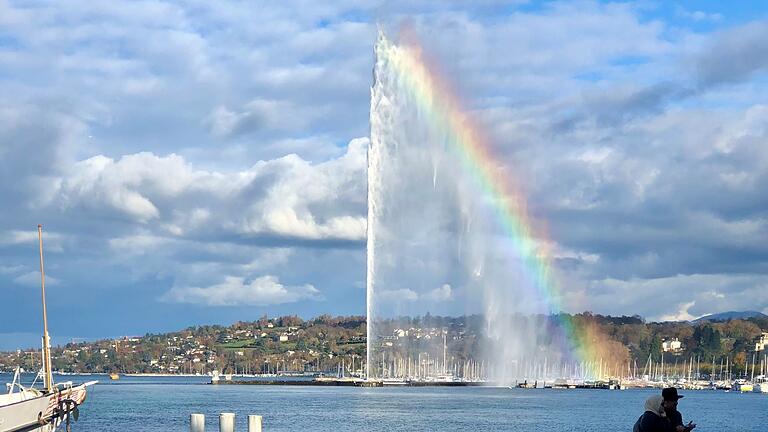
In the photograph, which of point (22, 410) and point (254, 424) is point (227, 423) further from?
point (22, 410)

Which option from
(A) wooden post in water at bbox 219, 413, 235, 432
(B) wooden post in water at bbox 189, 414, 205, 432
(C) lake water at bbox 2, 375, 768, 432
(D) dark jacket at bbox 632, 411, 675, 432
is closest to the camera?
(D) dark jacket at bbox 632, 411, 675, 432

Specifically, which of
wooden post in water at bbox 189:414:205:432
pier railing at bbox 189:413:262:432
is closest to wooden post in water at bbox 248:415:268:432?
pier railing at bbox 189:413:262:432

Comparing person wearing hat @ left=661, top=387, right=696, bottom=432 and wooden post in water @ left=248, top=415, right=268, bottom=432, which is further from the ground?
person wearing hat @ left=661, top=387, right=696, bottom=432

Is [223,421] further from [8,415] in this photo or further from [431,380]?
[431,380]

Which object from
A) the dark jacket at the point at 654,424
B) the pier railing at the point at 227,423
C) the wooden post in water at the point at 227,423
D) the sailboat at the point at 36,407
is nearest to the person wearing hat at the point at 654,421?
the dark jacket at the point at 654,424

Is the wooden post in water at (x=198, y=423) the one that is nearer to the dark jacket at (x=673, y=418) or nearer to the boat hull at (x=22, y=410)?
the dark jacket at (x=673, y=418)

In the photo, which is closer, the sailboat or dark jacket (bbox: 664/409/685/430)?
dark jacket (bbox: 664/409/685/430)

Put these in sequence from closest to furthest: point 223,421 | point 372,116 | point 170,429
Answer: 1. point 223,421
2. point 170,429
3. point 372,116

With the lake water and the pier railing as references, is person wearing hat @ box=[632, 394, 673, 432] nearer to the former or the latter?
the pier railing

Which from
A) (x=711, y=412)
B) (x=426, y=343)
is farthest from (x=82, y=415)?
(x=426, y=343)

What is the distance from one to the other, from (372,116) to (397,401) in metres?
30.9

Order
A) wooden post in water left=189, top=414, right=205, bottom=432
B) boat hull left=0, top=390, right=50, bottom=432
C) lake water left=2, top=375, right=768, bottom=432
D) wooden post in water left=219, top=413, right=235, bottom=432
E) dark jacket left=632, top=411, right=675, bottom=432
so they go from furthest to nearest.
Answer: lake water left=2, top=375, right=768, bottom=432, boat hull left=0, top=390, right=50, bottom=432, wooden post in water left=189, top=414, right=205, bottom=432, wooden post in water left=219, top=413, right=235, bottom=432, dark jacket left=632, top=411, right=675, bottom=432

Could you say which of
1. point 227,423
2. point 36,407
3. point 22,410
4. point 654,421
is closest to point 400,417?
point 36,407

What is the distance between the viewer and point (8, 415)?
45312 millimetres
